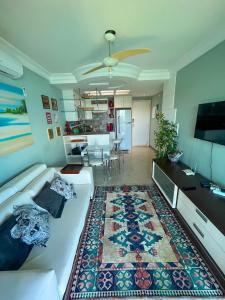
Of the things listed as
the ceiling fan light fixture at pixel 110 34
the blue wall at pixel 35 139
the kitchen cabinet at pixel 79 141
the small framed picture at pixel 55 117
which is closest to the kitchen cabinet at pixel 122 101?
the kitchen cabinet at pixel 79 141

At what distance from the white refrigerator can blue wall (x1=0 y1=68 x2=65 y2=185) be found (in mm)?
2747

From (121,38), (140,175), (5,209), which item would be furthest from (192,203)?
(121,38)

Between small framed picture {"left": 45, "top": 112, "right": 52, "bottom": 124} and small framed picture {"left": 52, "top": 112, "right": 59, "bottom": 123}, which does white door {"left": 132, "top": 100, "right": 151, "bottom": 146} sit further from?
small framed picture {"left": 45, "top": 112, "right": 52, "bottom": 124}

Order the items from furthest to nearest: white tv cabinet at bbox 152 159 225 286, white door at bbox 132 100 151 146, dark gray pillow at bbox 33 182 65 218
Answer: white door at bbox 132 100 151 146 < dark gray pillow at bbox 33 182 65 218 < white tv cabinet at bbox 152 159 225 286

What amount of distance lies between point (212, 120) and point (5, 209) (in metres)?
2.60

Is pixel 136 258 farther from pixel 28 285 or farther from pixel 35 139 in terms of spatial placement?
pixel 35 139

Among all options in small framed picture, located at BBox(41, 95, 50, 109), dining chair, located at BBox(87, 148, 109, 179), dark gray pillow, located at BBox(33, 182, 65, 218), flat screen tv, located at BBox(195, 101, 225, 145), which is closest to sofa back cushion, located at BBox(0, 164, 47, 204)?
dark gray pillow, located at BBox(33, 182, 65, 218)

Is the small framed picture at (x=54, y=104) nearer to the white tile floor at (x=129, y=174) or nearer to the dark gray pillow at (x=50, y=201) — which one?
the white tile floor at (x=129, y=174)

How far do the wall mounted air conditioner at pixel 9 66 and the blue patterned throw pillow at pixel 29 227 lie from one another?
5.52ft

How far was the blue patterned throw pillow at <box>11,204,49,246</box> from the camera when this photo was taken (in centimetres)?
110

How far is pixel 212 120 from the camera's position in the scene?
183cm

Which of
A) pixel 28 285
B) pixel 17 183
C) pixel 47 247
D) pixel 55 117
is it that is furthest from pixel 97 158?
pixel 28 285

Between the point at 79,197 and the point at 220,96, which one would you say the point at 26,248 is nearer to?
the point at 79,197

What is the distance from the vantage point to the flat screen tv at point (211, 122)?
1.70 metres
